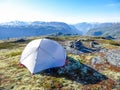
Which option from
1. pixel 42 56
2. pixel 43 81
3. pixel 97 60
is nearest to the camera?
pixel 43 81

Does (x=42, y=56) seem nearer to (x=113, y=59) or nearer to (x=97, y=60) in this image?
(x=97, y=60)

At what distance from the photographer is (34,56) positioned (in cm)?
2783

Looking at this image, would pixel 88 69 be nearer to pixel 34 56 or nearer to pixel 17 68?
pixel 34 56

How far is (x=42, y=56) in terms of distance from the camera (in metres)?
27.8

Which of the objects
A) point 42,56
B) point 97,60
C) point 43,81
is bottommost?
point 43,81

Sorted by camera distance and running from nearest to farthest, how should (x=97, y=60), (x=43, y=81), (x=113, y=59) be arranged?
(x=43, y=81) → (x=97, y=60) → (x=113, y=59)

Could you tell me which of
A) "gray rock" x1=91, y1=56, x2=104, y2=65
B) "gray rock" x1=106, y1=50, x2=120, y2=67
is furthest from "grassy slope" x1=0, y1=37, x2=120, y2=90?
"gray rock" x1=91, y1=56, x2=104, y2=65

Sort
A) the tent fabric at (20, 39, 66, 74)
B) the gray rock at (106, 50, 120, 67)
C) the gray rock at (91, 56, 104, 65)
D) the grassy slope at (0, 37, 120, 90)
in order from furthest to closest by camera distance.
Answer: the gray rock at (91, 56, 104, 65)
the gray rock at (106, 50, 120, 67)
the tent fabric at (20, 39, 66, 74)
the grassy slope at (0, 37, 120, 90)

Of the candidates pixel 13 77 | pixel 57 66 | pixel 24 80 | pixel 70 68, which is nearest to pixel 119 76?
pixel 70 68

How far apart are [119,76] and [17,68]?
1588cm

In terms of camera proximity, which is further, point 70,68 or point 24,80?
point 70,68

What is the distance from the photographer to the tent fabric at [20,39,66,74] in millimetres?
26984

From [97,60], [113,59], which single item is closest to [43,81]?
[97,60]

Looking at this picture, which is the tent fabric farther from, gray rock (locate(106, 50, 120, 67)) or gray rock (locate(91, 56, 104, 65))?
gray rock (locate(106, 50, 120, 67))
